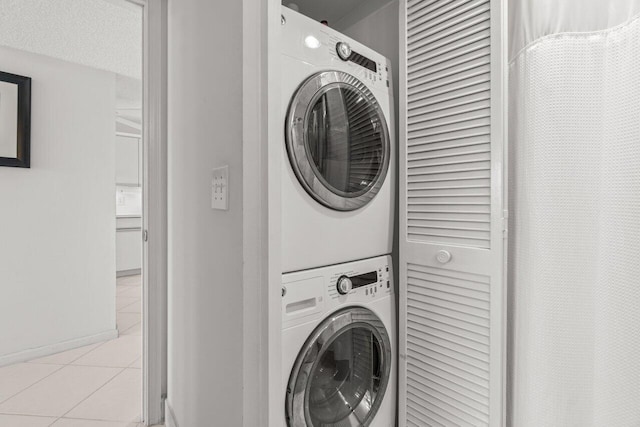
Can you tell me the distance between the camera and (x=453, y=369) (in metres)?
1.18

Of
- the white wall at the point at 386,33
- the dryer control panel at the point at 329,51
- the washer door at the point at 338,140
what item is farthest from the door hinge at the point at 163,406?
the dryer control panel at the point at 329,51

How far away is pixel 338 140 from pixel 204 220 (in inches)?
21.5

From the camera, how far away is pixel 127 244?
493 centimetres

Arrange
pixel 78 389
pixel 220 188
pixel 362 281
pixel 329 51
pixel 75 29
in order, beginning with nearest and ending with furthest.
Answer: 1. pixel 220 188
2. pixel 329 51
3. pixel 362 281
4. pixel 78 389
5. pixel 75 29

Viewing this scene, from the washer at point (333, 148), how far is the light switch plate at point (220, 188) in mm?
165

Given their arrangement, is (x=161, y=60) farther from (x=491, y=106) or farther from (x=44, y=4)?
(x=491, y=106)

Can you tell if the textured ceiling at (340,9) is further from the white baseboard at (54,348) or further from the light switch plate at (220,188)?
the white baseboard at (54,348)

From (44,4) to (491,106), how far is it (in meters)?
2.52

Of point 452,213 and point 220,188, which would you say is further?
point 452,213

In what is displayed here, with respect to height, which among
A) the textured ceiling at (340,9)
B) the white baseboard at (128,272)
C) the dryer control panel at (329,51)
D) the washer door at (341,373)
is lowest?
the white baseboard at (128,272)

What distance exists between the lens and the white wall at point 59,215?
91.3 inches

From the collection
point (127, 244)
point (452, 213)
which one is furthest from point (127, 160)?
point (452, 213)

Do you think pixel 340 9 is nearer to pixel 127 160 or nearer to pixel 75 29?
pixel 75 29

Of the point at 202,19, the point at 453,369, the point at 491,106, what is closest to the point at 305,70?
the point at 202,19
